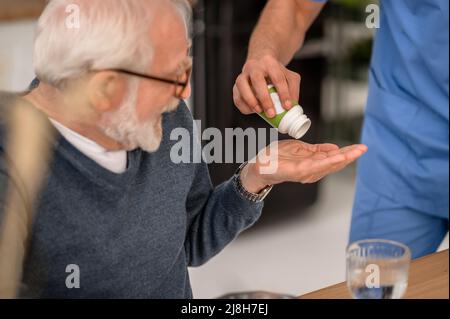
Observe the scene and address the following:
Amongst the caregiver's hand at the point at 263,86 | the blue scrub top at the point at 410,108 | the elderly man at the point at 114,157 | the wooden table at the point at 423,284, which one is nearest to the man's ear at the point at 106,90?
the elderly man at the point at 114,157

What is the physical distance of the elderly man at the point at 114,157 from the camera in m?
1.02

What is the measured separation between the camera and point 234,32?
8.52ft

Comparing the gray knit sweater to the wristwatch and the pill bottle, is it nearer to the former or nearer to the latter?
the wristwatch

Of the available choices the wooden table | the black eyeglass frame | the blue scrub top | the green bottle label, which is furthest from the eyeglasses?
the blue scrub top

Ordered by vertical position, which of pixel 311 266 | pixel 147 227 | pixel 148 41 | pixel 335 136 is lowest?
pixel 311 266

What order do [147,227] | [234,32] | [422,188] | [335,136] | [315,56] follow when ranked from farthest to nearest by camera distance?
[335,136]
[315,56]
[234,32]
[422,188]
[147,227]

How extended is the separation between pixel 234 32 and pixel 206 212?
1397 millimetres

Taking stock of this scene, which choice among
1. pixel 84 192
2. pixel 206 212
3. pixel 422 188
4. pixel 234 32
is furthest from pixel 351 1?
pixel 84 192

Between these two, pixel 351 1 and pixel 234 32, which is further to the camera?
pixel 351 1

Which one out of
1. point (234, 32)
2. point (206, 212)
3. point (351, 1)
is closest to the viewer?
point (206, 212)

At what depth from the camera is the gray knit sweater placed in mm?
1069

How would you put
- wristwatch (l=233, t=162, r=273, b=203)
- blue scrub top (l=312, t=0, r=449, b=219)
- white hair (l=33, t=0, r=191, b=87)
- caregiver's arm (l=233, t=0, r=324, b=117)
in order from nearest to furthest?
1. white hair (l=33, t=0, r=191, b=87)
2. caregiver's arm (l=233, t=0, r=324, b=117)
3. wristwatch (l=233, t=162, r=273, b=203)
4. blue scrub top (l=312, t=0, r=449, b=219)

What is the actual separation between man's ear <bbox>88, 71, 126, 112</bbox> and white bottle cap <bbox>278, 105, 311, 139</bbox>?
0.23 metres

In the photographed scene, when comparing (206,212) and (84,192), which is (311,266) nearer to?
(206,212)
